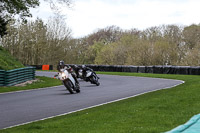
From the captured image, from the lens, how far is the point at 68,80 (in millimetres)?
16547

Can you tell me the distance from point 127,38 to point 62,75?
71.7 meters

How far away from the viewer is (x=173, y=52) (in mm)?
70562

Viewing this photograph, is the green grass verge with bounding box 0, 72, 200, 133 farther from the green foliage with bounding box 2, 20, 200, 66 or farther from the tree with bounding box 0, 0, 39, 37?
the green foliage with bounding box 2, 20, 200, 66

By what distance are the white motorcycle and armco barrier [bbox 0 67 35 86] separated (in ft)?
21.5

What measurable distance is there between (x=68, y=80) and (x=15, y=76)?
27.1 ft

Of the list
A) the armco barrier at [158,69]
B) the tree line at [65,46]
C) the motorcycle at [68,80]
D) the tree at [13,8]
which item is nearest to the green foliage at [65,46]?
the tree line at [65,46]

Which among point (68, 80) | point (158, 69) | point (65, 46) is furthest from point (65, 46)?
point (68, 80)

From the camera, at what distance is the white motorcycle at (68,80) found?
16.3m

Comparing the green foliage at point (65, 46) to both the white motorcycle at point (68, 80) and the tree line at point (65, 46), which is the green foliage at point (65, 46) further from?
the white motorcycle at point (68, 80)

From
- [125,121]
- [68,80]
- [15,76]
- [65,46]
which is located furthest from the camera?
[65,46]

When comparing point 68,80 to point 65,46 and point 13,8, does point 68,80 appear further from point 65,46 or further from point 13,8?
point 65,46

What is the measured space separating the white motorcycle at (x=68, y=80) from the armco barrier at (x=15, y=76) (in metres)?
6.56

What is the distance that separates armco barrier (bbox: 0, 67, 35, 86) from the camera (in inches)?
867

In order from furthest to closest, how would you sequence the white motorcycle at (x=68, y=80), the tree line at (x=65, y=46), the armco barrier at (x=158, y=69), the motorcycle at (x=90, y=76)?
the tree line at (x=65, y=46)
the armco barrier at (x=158, y=69)
the motorcycle at (x=90, y=76)
the white motorcycle at (x=68, y=80)
